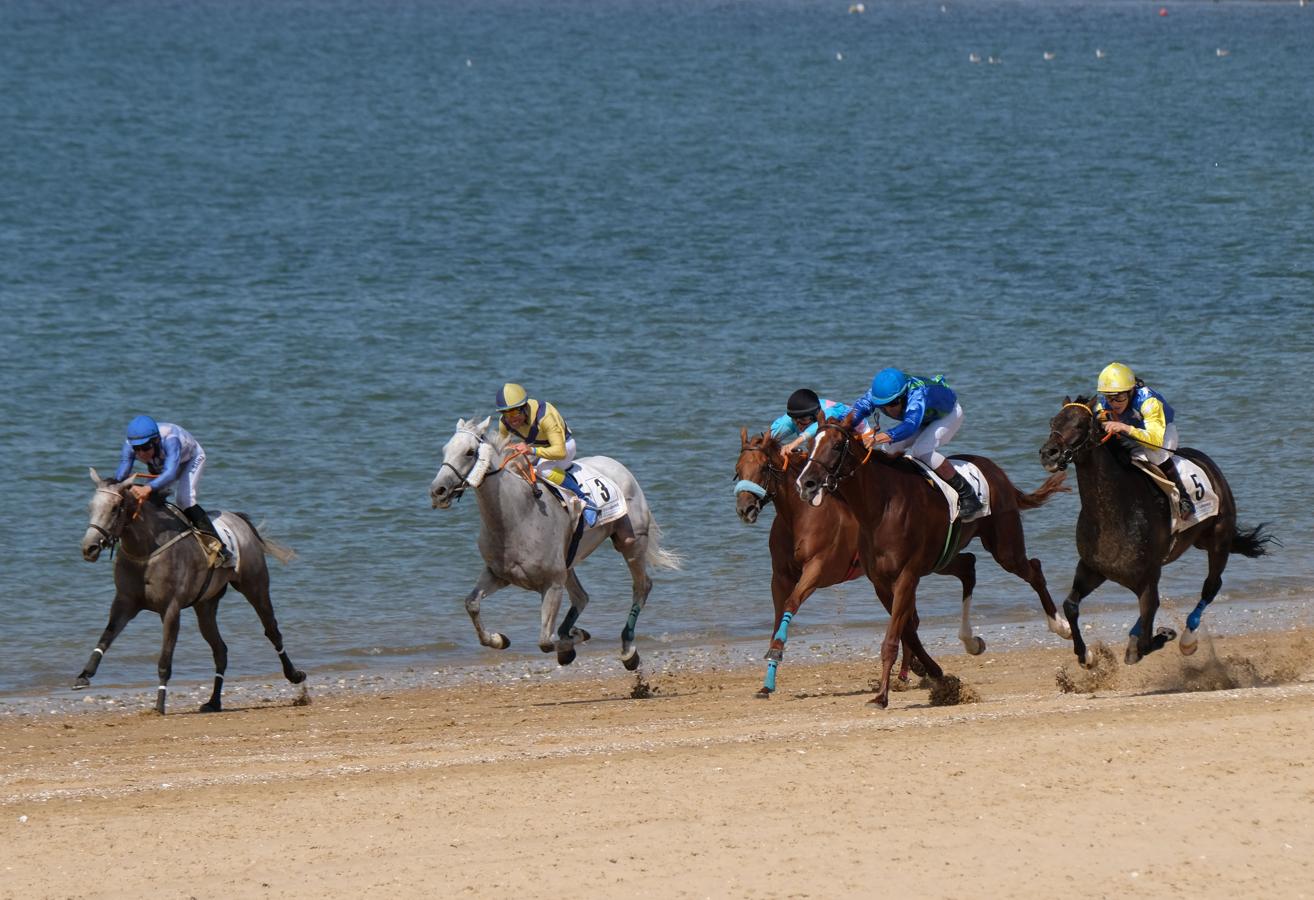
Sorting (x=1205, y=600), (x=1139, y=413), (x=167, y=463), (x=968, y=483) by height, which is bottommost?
(x=1205, y=600)

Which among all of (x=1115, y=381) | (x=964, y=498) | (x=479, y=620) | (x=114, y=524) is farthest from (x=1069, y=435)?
(x=114, y=524)

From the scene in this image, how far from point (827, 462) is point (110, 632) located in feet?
16.9

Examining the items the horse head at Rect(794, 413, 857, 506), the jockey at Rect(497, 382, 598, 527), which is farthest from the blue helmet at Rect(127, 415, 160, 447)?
the horse head at Rect(794, 413, 857, 506)

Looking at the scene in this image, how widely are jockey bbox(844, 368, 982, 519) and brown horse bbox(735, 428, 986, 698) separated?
0.60 meters

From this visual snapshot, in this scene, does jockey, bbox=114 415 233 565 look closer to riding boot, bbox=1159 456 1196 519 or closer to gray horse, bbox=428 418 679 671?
gray horse, bbox=428 418 679 671

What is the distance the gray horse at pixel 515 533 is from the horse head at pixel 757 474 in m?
1.71

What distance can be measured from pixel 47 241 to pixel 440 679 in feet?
86.8

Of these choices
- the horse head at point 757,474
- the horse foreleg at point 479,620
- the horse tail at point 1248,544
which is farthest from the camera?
the horse tail at point 1248,544

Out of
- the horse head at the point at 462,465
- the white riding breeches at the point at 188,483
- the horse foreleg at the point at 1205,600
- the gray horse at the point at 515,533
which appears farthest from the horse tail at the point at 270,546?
the horse foreleg at the point at 1205,600

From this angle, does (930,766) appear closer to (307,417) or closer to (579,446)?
(579,446)

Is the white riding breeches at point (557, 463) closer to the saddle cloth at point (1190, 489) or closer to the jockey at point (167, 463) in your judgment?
the jockey at point (167, 463)

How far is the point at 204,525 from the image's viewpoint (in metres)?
13.9

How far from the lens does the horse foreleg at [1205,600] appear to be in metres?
13.5

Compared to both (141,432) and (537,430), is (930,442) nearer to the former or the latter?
(537,430)
